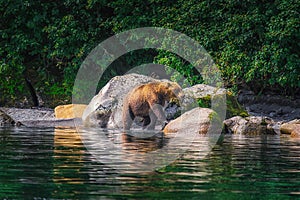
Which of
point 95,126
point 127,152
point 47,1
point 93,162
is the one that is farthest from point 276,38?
point 93,162

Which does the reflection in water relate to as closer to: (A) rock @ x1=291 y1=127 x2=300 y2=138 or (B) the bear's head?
(B) the bear's head

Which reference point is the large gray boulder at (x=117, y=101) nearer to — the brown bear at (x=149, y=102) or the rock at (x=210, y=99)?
the rock at (x=210, y=99)

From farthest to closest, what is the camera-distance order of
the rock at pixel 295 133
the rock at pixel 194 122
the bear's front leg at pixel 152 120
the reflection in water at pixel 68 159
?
the bear's front leg at pixel 152 120
the rock at pixel 194 122
the rock at pixel 295 133
the reflection in water at pixel 68 159

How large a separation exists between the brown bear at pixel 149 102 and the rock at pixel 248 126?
188 centimetres

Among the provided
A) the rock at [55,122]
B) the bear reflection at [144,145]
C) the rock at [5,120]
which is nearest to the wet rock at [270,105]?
the rock at [55,122]

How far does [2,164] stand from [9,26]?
763 inches

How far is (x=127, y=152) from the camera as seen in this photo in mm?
11211

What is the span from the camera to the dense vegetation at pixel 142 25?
22.4 meters

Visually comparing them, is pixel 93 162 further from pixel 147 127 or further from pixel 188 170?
pixel 147 127

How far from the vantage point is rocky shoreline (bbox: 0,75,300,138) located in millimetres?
18078

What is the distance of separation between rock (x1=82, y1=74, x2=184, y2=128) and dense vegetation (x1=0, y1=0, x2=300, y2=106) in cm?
304

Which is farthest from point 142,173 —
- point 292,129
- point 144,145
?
point 292,129

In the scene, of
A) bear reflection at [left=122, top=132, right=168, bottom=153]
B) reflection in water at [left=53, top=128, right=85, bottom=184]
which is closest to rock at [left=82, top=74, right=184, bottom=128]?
bear reflection at [left=122, top=132, right=168, bottom=153]

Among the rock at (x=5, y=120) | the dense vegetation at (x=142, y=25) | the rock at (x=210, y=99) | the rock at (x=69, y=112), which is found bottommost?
the rock at (x=5, y=120)
